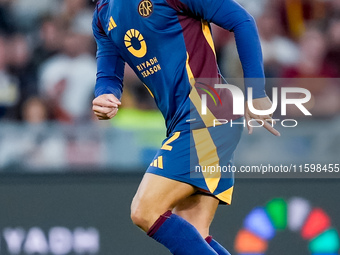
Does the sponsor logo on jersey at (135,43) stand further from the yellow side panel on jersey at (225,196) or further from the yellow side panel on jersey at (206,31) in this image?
the yellow side panel on jersey at (225,196)

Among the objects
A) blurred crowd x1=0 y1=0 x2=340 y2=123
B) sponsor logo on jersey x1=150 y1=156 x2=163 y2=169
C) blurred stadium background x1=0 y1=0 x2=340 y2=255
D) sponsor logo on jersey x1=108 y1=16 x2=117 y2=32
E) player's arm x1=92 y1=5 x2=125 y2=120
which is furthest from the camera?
blurred crowd x1=0 y1=0 x2=340 y2=123

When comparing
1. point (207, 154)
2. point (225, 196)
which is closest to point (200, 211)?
point (225, 196)

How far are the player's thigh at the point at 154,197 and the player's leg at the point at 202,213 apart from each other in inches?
9.8

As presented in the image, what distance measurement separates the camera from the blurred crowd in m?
5.81

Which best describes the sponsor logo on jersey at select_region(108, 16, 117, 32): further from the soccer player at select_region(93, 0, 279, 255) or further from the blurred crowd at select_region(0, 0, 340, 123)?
the blurred crowd at select_region(0, 0, 340, 123)

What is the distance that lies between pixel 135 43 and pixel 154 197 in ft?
2.48

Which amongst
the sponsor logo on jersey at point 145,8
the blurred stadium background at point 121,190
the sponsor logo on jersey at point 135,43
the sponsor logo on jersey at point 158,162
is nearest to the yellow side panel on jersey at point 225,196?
the sponsor logo on jersey at point 158,162

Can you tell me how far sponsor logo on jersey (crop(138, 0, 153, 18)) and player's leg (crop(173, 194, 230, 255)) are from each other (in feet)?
3.04

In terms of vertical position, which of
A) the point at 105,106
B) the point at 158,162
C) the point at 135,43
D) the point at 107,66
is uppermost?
the point at 135,43

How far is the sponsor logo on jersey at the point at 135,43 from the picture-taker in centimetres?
346

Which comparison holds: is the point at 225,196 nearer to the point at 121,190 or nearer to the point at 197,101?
the point at 197,101

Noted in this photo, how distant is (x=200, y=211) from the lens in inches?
141

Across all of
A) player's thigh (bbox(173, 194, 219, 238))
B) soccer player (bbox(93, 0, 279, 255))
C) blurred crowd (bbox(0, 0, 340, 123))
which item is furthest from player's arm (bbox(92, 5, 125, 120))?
blurred crowd (bbox(0, 0, 340, 123))

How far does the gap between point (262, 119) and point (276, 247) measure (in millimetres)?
2123
